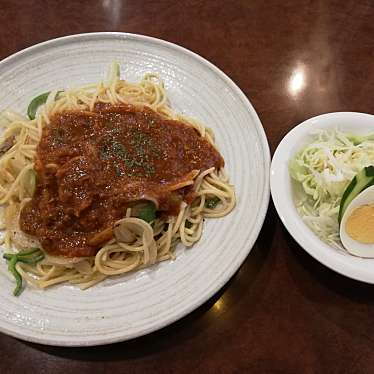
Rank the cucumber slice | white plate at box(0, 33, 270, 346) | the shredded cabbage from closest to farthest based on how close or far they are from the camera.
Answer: white plate at box(0, 33, 270, 346), the cucumber slice, the shredded cabbage

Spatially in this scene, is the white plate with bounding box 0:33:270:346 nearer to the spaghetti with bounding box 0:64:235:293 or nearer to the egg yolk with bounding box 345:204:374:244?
the spaghetti with bounding box 0:64:235:293

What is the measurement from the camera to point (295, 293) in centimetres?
228

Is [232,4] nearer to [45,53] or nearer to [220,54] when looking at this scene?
[220,54]

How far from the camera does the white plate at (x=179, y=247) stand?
6.68 ft

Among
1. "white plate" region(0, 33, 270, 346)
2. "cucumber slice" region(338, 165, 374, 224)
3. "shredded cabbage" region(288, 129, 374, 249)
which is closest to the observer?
"white plate" region(0, 33, 270, 346)

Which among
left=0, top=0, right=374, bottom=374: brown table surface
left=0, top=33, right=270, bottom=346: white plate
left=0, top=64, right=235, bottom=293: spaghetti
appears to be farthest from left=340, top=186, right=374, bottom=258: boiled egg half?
left=0, top=64, right=235, bottom=293: spaghetti

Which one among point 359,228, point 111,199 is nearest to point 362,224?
point 359,228

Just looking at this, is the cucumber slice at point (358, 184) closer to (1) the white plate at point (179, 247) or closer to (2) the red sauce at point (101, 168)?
(1) the white plate at point (179, 247)

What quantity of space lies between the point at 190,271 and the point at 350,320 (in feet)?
2.73

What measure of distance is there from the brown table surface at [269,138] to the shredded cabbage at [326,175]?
0.65 ft

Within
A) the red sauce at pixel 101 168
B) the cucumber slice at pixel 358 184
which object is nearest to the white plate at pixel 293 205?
the cucumber slice at pixel 358 184

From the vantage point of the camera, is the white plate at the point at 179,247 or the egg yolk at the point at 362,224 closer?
the white plate at the point at 179,247

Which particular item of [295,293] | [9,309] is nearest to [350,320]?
[295,293]

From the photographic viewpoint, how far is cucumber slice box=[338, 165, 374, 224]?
216 cm
